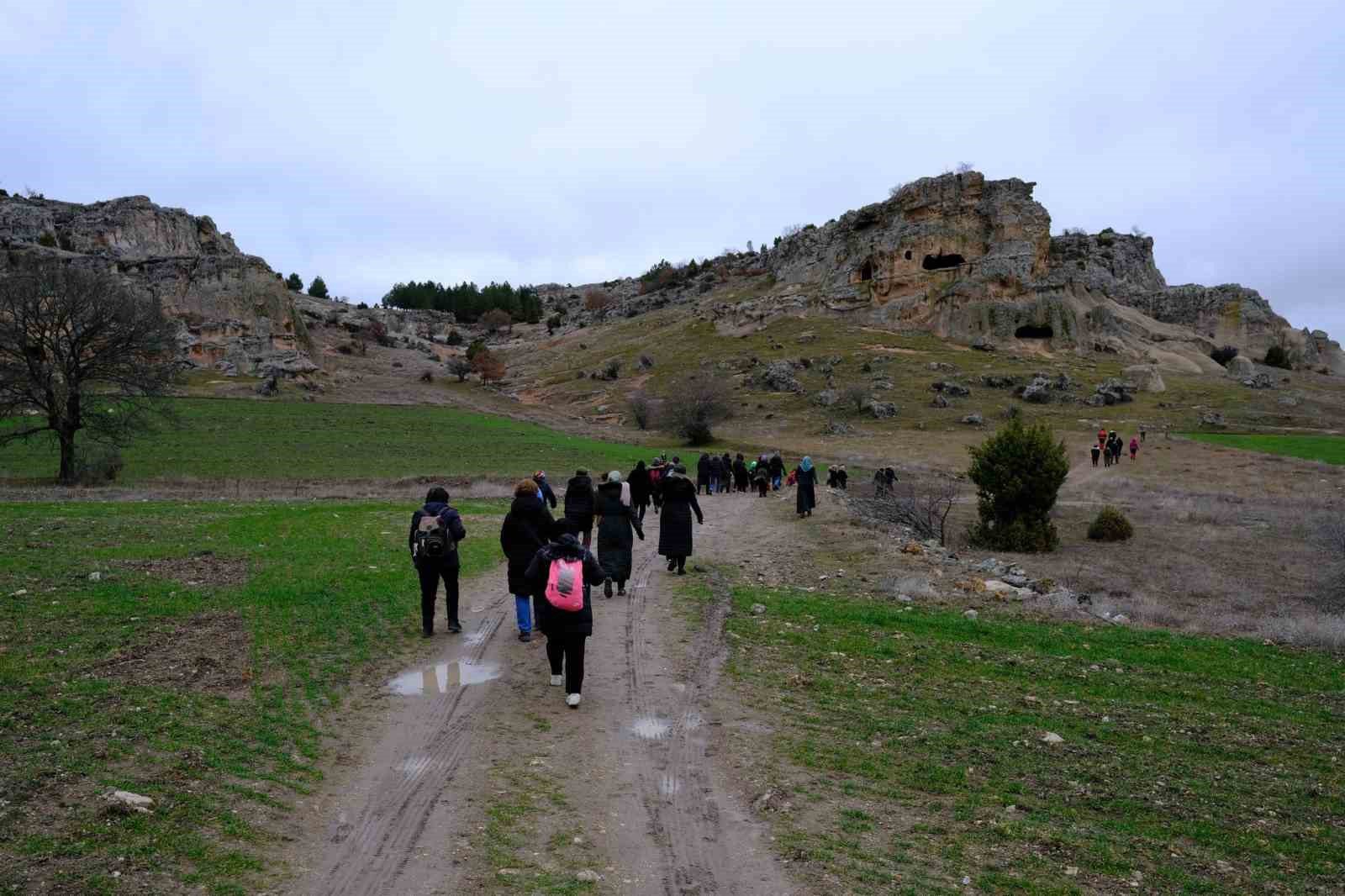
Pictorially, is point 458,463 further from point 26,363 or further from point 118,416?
point 26,363

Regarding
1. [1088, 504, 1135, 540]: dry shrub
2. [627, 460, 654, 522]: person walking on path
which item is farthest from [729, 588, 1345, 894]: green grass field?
[1088, 504, 1135, 540]: dry shrub

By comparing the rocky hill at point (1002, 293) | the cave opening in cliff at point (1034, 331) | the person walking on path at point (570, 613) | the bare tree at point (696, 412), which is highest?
the rocky hill at point (1002, 293)

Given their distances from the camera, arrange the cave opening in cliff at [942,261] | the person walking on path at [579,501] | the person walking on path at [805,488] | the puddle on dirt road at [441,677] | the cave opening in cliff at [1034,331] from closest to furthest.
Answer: the puddle on dirt road at [441,677] < the person walking on path at [579,501] < the person walking on path at [805,488] < the cave opening in cliff at [1034,331] < the cave opening in cliff at [942,261]

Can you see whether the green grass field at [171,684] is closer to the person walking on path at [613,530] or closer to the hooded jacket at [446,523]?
the hooded jacket at [446,523]

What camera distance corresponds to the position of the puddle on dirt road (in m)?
8.21

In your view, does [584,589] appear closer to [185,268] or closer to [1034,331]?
[185,268]

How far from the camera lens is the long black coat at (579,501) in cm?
1348

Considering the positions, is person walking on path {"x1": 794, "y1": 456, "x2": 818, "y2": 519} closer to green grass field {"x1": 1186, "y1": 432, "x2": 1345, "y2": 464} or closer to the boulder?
green grass field {"x1": 1186, "y1": 432, "x2": 1345, "y2": 464}

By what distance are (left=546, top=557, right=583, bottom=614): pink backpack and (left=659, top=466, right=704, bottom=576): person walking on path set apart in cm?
649

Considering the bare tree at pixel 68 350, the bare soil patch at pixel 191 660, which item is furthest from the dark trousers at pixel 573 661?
the bare tree at pixel 68 350

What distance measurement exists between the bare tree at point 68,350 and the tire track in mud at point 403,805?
92.1 ft

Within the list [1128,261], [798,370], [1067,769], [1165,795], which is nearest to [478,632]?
[1067,769]

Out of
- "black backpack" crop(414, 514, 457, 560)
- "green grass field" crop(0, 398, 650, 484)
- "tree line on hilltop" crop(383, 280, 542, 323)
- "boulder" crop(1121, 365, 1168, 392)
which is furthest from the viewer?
"tree line on hilltop" crop(383, 280, 542, 323)

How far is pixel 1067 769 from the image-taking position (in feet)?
21.7
